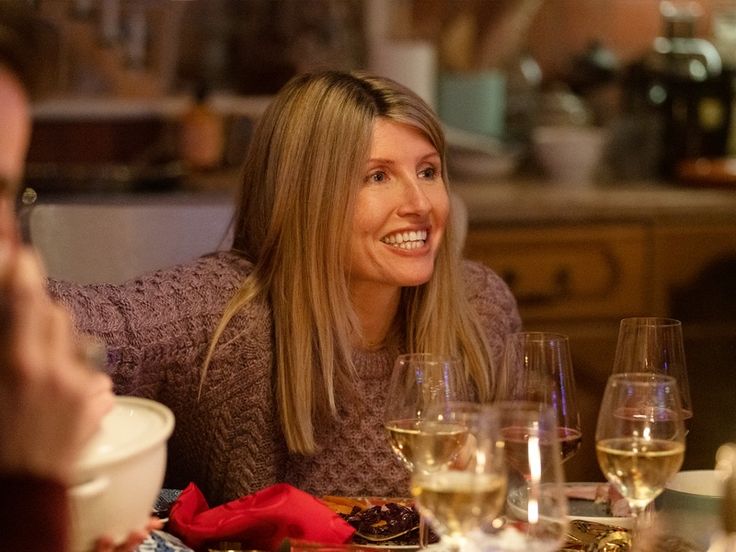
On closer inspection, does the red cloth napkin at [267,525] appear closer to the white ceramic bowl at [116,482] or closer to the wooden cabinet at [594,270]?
the white ceramic bowl at [116,482]

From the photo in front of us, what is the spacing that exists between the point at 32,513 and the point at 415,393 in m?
0.47

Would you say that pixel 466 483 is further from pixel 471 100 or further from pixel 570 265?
pixel 471 100

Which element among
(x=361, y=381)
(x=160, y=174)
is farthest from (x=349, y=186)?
(x=160, y=174)

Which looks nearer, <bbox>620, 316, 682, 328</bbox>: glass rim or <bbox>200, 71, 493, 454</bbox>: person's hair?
<bbox>620, 316, 682, 328</bbox>: glass rim

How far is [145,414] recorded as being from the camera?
3.47 feet

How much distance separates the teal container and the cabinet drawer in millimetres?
659

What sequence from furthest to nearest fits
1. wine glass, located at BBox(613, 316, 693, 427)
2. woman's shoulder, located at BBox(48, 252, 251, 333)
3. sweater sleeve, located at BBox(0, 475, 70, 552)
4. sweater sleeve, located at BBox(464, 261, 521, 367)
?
sweater sleeve, located at BBox(464, 261, 521, 367) < woman's shoulder, located at BBox(48, 252, 251, 333) < wine glass, located at BBox(613, 316, 693, 427) < sweater sleeve, located at BBox(0, 475, 70, 552)

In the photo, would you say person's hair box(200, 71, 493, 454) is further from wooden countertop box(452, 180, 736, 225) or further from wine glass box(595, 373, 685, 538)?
wooden countertop box(452, 180, 736, 225)

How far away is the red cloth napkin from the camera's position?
1.22 meters

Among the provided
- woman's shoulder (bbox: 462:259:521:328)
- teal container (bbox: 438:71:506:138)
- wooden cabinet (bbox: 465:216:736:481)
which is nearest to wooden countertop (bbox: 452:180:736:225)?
wooden cabinet (bbox: 465:216:736:481)

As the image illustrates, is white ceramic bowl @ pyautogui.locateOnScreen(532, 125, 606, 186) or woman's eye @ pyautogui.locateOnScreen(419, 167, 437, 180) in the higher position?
woman's eye @ pyautogui.locateOnScreen(419, 167, 437, 180)

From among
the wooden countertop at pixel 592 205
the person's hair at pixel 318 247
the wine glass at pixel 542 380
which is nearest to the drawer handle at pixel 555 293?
the wooden countertop at pixel 592 205

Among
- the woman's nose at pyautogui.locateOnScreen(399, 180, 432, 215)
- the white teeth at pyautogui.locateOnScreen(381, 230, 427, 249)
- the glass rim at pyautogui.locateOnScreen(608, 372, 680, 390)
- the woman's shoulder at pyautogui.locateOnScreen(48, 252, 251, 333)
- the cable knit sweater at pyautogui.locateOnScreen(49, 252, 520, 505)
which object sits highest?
the woman's nose at pyautogui.locateOnScreen(399, 180, 432, 215)

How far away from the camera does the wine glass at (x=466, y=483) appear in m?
0.97
